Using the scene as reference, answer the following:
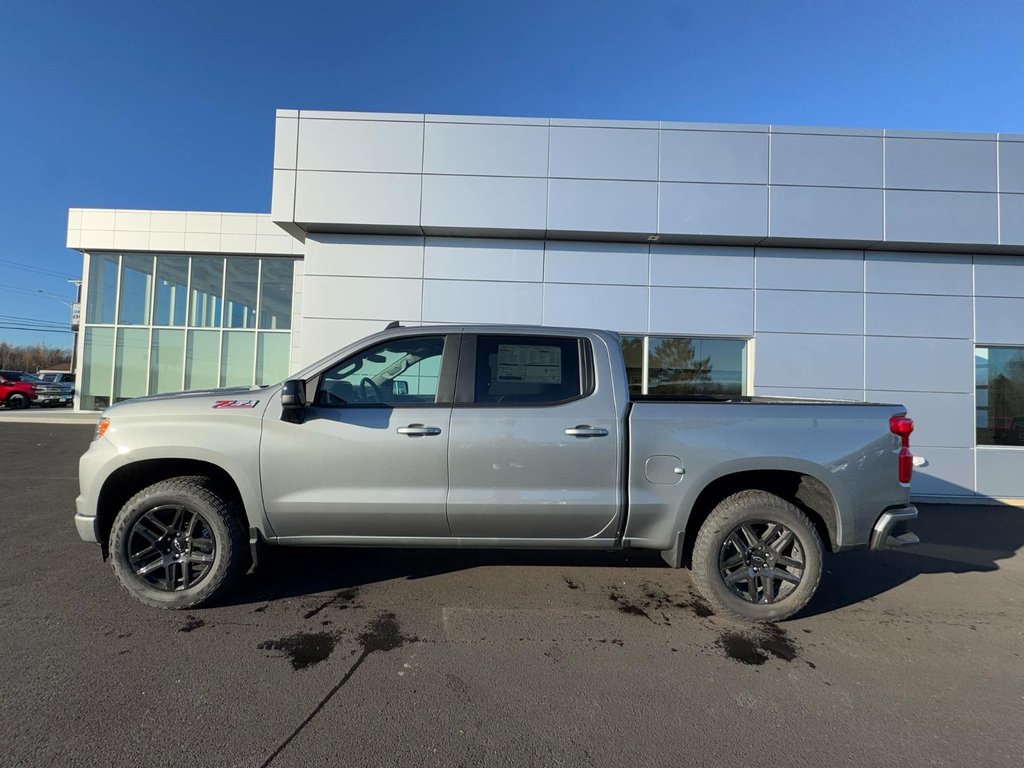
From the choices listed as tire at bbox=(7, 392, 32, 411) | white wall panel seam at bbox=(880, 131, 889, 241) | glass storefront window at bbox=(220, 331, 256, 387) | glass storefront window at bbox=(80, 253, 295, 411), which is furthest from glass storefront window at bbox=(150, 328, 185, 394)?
white wall panel seam at bbox=(880, 131, 889, 241)

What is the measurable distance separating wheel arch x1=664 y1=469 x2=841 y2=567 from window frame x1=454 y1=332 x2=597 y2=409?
43.2 inches

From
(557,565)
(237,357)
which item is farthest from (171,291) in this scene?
(557,565)

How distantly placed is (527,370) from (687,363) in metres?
5.27

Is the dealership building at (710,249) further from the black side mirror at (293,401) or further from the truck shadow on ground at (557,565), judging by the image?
the black side mirror at (293,401)

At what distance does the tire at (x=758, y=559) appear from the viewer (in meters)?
3.48

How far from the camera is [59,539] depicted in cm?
496

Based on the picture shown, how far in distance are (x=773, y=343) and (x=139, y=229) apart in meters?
20.0

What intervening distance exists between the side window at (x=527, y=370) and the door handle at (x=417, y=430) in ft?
1.22

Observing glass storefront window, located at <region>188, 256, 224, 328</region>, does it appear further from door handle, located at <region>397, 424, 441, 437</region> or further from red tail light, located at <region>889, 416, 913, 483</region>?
red tail light, located at <region>889, 416, 913, 483</region>

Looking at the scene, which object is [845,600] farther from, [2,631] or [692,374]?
[2,631]

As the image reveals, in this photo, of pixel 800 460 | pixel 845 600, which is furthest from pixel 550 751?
pixel 845 600

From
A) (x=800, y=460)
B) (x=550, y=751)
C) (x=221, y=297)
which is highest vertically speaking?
(x=221, y=297)

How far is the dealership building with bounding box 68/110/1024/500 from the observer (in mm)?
7738


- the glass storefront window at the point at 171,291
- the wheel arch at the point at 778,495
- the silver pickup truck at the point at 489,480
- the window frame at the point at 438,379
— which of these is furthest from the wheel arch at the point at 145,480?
the glass storefront window at the point at 171,291
